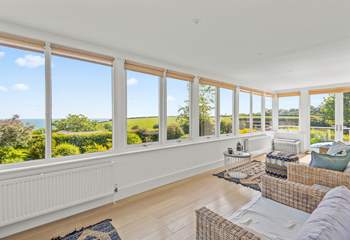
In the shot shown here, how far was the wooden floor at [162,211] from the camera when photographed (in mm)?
2184

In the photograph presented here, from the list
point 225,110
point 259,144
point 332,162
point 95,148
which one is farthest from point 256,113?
point 95,148

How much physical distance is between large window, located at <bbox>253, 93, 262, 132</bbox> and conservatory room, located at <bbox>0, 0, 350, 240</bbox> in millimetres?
2178

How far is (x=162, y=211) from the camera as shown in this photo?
8.68 ft

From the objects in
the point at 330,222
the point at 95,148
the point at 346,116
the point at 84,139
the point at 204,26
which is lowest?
the point at 330,222

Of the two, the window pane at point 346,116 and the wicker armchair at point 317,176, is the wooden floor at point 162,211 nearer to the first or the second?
the wicker armchair at point 317,176

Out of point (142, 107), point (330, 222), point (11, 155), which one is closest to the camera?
point (330, 222)

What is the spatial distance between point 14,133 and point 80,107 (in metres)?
0.83

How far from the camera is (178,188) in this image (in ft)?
11.4

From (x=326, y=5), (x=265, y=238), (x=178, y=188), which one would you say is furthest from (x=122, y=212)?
(x=326, y=5)

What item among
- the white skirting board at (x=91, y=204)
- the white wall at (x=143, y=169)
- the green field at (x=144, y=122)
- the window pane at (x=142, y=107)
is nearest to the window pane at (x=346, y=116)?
the white wall at (x=143, y=169)

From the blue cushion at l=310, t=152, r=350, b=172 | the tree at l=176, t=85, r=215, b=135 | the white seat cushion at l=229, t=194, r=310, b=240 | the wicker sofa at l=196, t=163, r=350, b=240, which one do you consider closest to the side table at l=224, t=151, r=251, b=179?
the tree at l=176, t=85, r=215, b=135

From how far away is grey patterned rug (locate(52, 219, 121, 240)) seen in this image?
2080mm

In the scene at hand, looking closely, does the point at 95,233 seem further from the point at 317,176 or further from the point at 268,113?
the point at 268,113

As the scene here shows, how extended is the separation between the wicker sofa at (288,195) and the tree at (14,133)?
2319 mm
